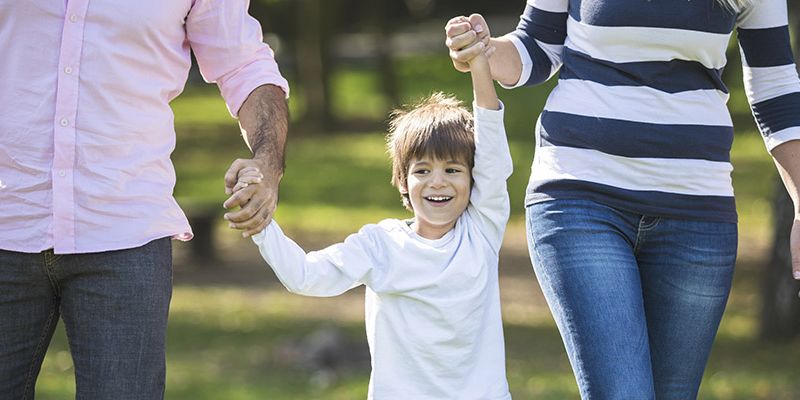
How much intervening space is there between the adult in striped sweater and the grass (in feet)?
13.2

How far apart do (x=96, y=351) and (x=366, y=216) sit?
12655mm

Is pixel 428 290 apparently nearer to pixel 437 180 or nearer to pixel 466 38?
pixel 437 180

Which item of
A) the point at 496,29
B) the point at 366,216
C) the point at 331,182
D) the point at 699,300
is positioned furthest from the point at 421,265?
the point at 496,29

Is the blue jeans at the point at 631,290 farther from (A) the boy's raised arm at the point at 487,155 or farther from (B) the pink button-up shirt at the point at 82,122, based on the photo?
(B) the pink button-up shirt at the point at 82,122

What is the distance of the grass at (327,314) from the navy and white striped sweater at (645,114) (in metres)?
4.13

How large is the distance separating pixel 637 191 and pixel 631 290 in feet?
0.89

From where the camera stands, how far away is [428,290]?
3.60 meters

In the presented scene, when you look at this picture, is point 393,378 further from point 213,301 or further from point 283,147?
point 213,301

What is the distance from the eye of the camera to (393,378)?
11.7ft

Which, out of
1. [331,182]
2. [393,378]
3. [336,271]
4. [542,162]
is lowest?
[331,182]

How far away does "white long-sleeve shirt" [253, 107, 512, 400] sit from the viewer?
356 cm

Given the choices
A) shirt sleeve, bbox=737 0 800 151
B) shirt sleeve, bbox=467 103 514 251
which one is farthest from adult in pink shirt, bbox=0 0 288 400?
shirt sleeve, bbox=737 0 800 151

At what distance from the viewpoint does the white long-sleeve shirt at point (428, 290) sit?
3.56 metres

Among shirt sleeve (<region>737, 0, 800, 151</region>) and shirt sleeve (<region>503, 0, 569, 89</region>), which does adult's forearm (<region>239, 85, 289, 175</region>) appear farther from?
shirt sleeve (<region>737, 0, 800, 151</region>)
